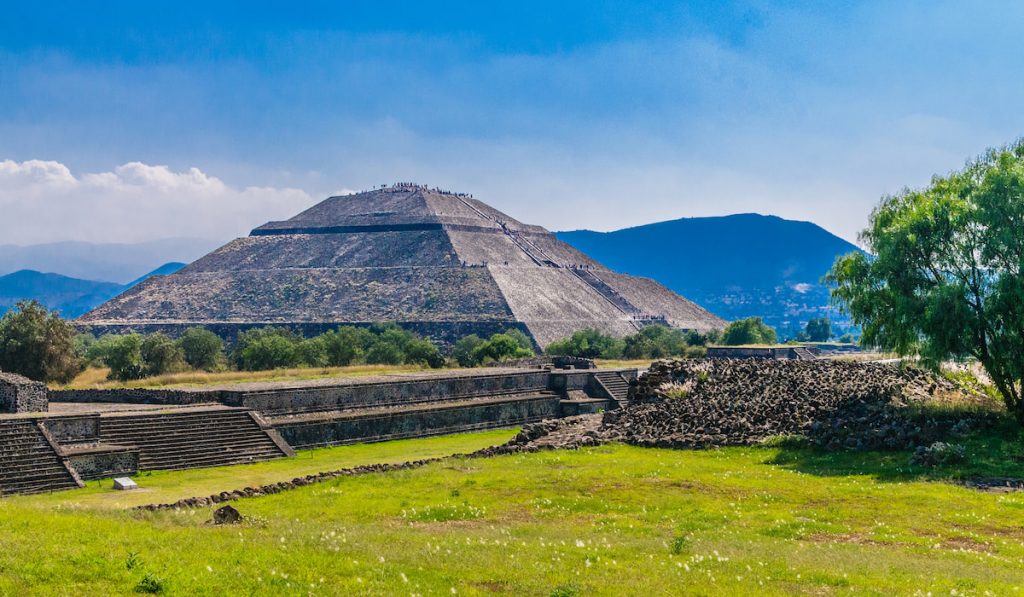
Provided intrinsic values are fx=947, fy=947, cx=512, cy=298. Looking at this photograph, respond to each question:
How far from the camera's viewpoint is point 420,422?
133 ft

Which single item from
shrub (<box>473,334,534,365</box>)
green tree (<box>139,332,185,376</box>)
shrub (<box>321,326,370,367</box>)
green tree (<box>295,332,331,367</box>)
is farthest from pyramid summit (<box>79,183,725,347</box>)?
green tree (<box>139,332,185,376</box>)

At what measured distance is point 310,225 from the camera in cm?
16588

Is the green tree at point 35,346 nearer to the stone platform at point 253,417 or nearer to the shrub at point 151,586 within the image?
the stone platform at point 253,417

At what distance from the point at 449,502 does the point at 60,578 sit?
10.7 metres

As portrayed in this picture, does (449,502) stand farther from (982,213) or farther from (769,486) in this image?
(982,213)

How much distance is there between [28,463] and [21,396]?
15.6 feet

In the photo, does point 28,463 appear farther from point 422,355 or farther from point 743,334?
point 743,334

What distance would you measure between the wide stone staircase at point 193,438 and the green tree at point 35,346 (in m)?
19.0

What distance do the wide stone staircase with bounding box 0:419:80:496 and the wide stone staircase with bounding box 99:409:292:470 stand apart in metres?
2.52

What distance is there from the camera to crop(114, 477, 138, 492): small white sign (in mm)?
24969

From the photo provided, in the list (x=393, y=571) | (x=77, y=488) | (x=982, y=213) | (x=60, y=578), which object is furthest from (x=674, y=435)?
(x=60, y=578)

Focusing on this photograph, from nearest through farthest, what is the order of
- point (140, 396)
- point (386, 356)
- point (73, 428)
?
point (73, 428)
point (140, 396)
point (386, 356)

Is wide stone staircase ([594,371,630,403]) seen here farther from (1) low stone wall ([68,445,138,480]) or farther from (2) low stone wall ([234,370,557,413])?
(1) low stone wall ([68,445,138,480])

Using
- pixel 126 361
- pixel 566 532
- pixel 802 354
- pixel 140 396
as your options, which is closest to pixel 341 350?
pixel 126 361
